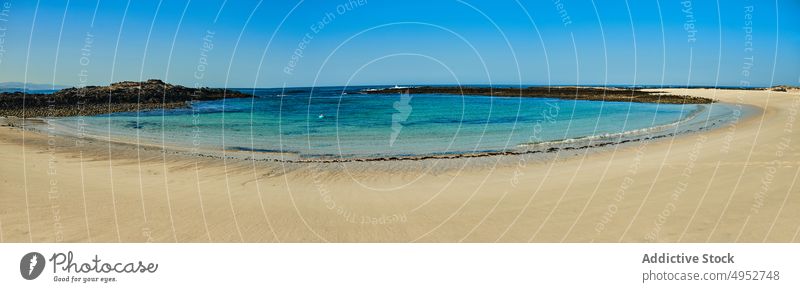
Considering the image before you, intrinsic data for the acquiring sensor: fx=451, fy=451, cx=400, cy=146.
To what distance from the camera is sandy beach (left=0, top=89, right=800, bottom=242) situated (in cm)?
823

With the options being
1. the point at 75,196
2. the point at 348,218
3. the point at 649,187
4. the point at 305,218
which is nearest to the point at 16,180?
the point at 75,196

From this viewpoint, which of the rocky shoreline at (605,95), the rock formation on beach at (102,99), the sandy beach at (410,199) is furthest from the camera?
the rocky shoreline at (605,95)

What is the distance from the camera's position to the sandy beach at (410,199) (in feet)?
27.0

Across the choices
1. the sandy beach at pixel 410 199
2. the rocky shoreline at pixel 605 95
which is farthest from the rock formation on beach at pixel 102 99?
the rocky shoreline at pixel 605 95

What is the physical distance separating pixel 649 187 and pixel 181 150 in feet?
59.1

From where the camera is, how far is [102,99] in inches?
2349

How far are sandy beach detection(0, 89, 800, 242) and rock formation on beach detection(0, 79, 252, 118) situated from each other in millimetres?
32224

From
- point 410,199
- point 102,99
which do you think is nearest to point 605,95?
point 410,199

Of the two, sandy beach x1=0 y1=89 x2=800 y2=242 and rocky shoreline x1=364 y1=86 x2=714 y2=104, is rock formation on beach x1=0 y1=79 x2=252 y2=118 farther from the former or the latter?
rocky shoreline x1=364 y1=86 x2=714 y2=104

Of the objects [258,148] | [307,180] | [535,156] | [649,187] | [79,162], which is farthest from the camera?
[258,148]

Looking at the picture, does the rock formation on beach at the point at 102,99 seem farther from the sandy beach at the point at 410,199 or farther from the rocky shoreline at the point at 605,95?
the rocky shoreline at the point at 605,95

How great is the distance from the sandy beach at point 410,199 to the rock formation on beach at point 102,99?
32224 mm

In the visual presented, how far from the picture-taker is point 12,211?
9016 millimetres
